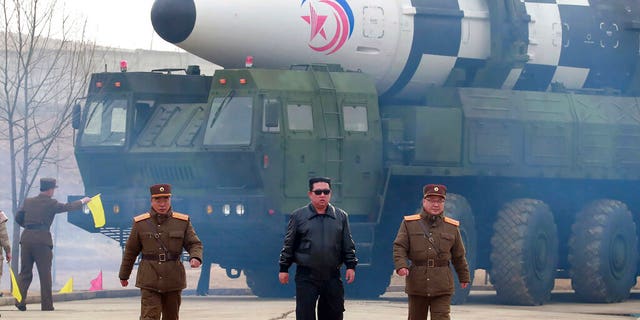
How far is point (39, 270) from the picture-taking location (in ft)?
63.5

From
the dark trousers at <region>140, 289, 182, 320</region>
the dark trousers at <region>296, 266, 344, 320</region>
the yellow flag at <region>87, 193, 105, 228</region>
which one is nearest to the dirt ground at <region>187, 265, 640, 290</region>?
the yellow flag at <region>87, 193, 105, 228</region>

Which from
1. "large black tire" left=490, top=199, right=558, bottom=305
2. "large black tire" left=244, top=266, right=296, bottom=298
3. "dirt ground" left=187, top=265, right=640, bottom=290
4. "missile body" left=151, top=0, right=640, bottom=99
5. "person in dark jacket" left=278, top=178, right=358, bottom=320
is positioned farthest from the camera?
"dirt ground" left=187, top=265, right=640, bottom=290

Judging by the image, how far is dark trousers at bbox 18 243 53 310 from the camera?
19.4 meters

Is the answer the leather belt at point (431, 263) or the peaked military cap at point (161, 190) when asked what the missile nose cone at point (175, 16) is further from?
the leather belt at point (431, 263)

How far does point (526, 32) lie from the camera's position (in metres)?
23.0

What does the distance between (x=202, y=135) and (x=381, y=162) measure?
2511 millimetres

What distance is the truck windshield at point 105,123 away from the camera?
21297 millimetres

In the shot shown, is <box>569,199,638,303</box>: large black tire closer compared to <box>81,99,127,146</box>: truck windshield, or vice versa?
<box>81,99,127,146</box>: truck windshield

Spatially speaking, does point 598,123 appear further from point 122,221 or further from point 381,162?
point 122,221

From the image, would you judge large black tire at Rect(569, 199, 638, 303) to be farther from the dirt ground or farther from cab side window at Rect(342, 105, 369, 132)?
the dirt ground

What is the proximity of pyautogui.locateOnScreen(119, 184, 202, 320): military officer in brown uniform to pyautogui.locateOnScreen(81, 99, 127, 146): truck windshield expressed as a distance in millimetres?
8102

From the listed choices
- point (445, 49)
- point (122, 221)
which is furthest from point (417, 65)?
point (122, 221)

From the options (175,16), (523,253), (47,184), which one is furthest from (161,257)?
(523,253)

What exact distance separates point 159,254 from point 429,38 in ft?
31.7
